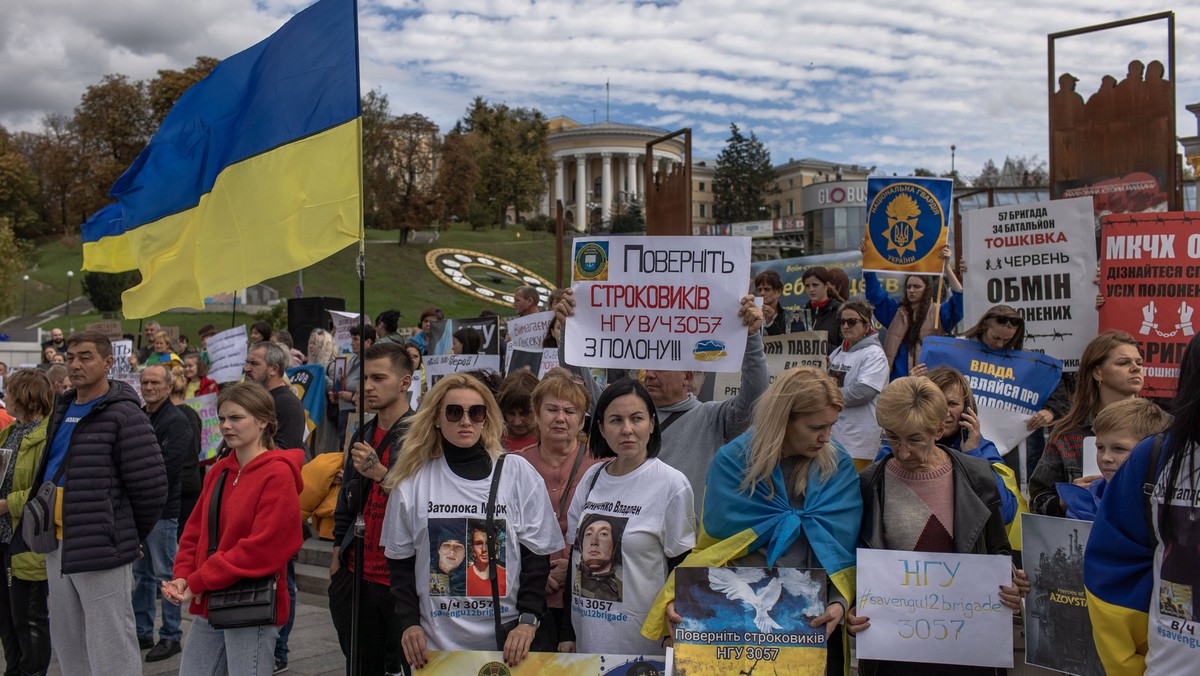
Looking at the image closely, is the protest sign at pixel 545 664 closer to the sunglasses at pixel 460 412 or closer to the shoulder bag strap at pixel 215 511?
the sunglasses at pixel 460 412

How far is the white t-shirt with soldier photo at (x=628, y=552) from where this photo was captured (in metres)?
4.01

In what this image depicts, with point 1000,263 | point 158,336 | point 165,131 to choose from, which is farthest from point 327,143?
point 158,336

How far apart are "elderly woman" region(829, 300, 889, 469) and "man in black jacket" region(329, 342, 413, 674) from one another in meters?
3.08

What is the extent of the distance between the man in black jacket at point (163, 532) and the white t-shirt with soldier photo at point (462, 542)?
150 inches

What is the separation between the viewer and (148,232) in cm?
596

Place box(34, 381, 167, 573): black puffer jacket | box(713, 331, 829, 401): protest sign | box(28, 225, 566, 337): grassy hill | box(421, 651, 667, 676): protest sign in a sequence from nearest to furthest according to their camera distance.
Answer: box(421, 651, 667, 676): protest sign → box(34, 381, 167, 573): black puffer jacket → box(713, 331, 829, 401): protest sign → box(28, 225, 566, 337): grassy hill

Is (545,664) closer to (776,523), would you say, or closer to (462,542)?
(462,542)

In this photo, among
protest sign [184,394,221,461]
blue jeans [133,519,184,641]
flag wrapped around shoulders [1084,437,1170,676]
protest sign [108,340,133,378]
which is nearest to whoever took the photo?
flag wrapped around shoulders [1084,437,1170,676]

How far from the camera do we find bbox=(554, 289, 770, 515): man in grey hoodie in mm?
4871

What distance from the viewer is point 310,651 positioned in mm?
7523

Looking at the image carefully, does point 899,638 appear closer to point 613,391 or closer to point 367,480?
point 613,391

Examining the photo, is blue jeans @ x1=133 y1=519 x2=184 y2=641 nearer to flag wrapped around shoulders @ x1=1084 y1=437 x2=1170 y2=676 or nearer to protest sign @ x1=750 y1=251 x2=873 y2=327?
flag wrapped around shoulders @ x1=1084 y1=437 x2=1170 y2=676

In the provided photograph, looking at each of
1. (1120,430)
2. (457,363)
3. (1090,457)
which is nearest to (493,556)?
(1120,430)

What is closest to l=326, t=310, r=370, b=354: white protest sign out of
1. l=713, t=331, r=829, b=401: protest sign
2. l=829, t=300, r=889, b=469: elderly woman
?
l=713, t=331, r=829, b=401: protest sign
